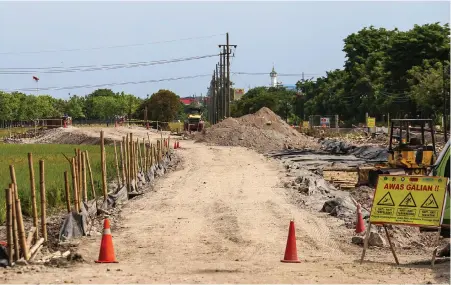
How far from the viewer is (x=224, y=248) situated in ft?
52.4

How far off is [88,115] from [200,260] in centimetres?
17375

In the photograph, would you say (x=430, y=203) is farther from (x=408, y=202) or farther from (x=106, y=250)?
(x=106, y=250)

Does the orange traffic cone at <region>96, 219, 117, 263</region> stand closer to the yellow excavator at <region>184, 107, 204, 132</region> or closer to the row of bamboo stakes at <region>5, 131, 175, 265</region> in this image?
the row of bamboo stakes at <region>5, 131, 175, 265</region>

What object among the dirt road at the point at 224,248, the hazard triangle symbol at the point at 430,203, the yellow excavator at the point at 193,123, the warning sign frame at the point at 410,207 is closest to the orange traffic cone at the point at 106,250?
the dirt road at the point at 224,248

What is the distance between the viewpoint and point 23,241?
1395 cm

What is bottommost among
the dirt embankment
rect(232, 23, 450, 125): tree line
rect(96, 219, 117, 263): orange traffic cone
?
the dirt embankment

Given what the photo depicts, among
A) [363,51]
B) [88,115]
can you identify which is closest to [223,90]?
[363,51]

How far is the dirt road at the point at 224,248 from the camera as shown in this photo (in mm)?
12445

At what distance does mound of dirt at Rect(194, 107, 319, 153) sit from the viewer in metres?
64.5

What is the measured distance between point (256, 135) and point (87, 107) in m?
123

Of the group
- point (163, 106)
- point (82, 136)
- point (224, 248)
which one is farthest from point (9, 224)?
point (163, 106)

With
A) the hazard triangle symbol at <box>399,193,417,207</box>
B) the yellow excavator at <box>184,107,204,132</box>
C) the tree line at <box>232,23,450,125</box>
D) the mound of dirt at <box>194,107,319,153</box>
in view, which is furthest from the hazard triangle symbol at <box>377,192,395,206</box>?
the yellow excavator at <box>184,107,204,132</box>

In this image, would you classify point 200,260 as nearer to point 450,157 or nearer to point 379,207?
point 379,207

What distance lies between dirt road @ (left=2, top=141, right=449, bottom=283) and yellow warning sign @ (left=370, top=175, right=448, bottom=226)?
28.4 inches
